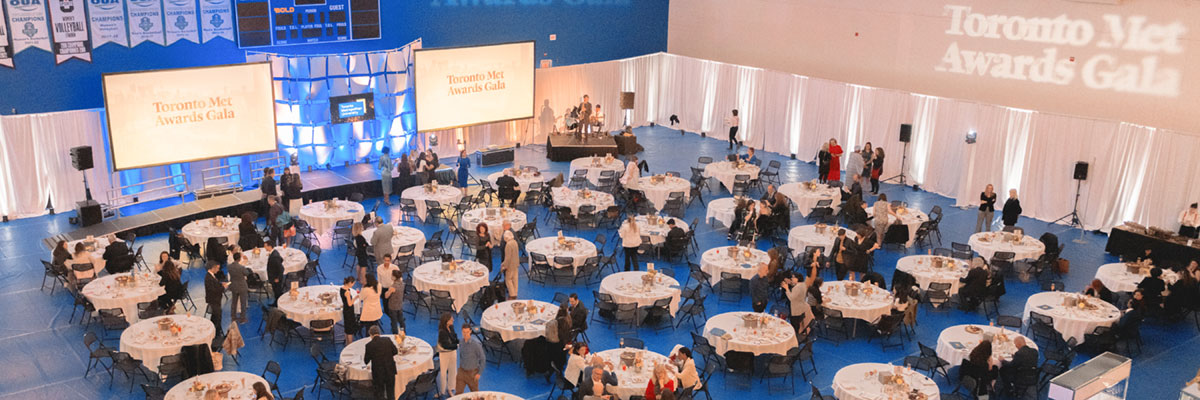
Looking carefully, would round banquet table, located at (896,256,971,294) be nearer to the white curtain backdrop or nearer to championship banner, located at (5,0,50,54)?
the white curtain backdrop

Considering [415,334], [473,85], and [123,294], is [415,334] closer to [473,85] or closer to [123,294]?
[123,294]

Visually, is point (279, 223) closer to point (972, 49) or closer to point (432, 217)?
point (432, 217)

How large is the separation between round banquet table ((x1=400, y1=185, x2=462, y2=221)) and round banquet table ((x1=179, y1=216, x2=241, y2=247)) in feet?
11.9

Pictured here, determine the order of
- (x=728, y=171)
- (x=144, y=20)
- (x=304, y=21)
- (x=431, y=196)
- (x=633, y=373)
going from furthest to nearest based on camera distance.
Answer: (x=304, y=21) → (x=728, y=171) → (x=144, y=20) → (x=431, y=196) → (x=633, y=373)

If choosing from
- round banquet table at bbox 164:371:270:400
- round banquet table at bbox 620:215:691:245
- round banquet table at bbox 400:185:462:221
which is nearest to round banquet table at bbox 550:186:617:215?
round banquet table at bbox 620:215:691:245

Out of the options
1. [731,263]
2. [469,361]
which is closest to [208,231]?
[469,361]

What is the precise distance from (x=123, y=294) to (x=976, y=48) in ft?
60.5

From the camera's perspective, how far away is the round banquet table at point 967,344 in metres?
13.4

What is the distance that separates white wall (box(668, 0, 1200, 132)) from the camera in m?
19.7

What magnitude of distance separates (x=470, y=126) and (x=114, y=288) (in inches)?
505

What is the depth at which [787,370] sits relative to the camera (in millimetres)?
13188

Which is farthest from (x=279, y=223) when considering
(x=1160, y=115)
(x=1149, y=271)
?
(x=1160, y=115)

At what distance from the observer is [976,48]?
75.5 ft

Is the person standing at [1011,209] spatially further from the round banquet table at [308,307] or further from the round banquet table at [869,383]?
the round banquet table at [308,307]
